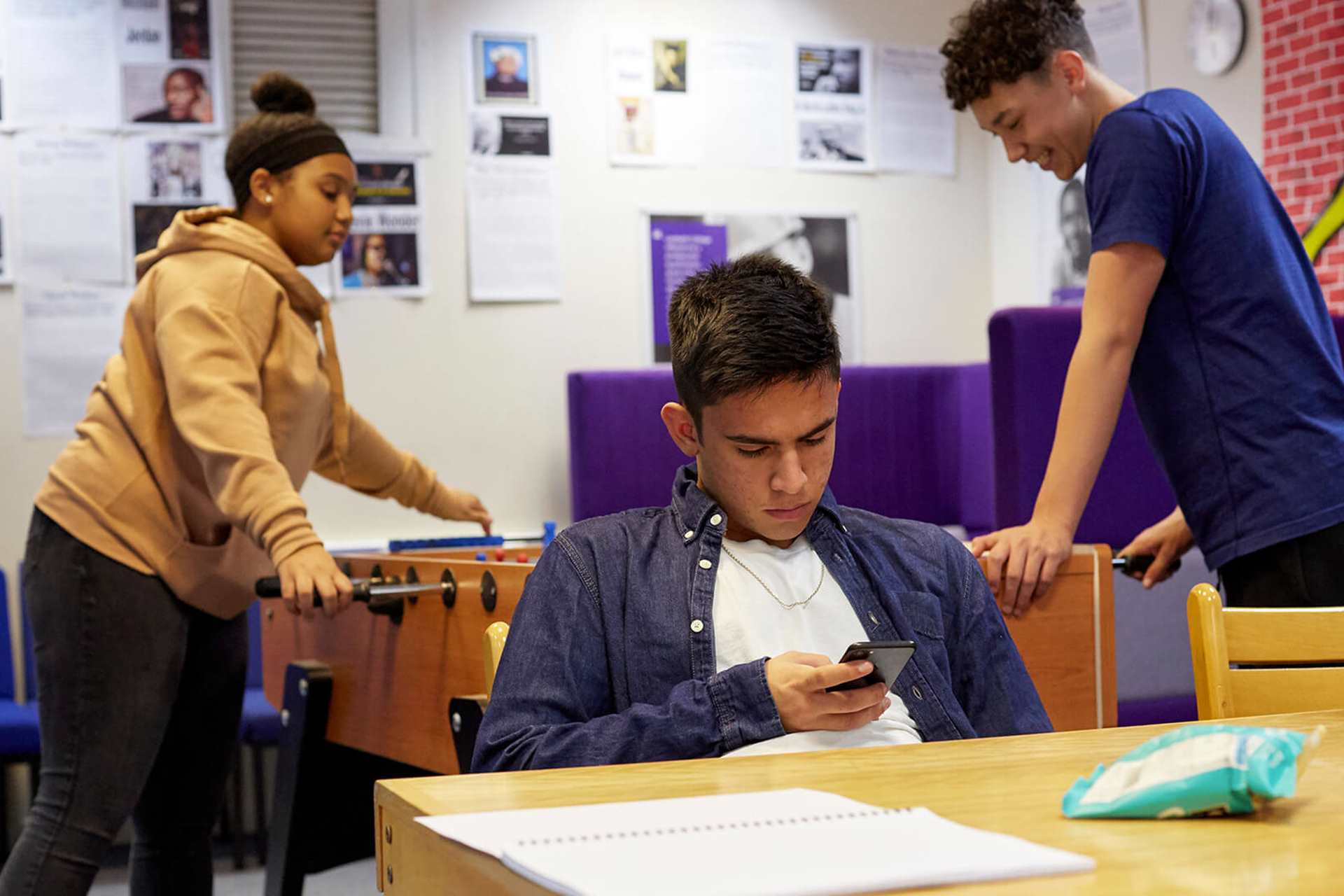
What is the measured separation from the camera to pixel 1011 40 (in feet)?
6.73

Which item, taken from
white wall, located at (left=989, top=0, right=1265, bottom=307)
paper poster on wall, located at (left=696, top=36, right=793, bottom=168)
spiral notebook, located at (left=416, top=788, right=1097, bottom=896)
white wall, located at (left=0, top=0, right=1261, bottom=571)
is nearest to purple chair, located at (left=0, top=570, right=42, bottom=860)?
white wall, located at (left=0, top=0, right=1261, bottom=571)

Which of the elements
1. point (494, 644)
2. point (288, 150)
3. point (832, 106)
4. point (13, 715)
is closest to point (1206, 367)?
point (494, 644)

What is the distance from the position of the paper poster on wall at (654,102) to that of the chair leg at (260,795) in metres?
Result: 2.24

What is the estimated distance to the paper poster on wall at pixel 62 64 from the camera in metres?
4.41

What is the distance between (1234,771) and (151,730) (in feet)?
6.32

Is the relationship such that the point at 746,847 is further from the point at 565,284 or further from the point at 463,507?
the point at 565,284

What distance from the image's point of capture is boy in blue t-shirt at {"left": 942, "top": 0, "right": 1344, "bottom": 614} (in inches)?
73.9

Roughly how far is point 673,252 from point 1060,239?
1328 millimetres

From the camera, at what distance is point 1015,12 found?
2059 mm

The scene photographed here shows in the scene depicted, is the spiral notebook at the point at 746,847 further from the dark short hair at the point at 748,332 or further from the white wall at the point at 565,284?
the white wall at the point at 565,284

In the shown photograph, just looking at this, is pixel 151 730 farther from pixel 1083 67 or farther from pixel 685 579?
pixel 1083 67

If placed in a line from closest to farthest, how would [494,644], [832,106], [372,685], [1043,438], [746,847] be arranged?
[746,847] → [494,644] → [372,685] → [1043,438] → [832,106]

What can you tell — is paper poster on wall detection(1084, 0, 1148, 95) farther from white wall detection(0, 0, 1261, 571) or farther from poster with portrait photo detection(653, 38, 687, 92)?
poster with portrait photo detection(653, 38, 687, 92)

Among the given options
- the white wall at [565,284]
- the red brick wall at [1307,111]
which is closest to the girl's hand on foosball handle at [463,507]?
the white wall at [565,284]
